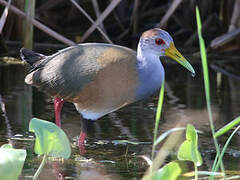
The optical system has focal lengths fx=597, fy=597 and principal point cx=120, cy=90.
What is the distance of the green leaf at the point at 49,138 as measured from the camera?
348cm

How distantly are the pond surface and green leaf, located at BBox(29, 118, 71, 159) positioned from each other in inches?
32.6

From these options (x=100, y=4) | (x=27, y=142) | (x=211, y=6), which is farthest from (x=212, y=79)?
(x=27, y=142)

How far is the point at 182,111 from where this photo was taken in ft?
21.7

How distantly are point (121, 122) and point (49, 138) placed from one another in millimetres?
2697

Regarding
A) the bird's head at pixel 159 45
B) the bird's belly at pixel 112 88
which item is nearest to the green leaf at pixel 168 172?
the bird's belly at pixel 112 88

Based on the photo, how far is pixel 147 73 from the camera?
546 cm

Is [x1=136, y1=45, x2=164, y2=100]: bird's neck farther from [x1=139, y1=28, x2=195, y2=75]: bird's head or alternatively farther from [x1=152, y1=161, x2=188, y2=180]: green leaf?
[x1=152, y1=161, x2=188, y2=180]: green leaf

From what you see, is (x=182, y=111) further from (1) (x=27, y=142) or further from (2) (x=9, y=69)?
(2) (x=9, y=69)

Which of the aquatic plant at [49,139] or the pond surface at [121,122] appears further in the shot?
the pond surface at [121,122]

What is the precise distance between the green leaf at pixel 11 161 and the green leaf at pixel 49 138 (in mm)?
206

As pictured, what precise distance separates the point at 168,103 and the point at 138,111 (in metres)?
0.50

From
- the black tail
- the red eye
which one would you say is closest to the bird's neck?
the red eye

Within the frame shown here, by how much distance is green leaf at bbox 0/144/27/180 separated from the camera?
130 inches

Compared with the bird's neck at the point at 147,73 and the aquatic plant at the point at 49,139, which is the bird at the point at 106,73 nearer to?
the bird's neck at the point at 147,73
